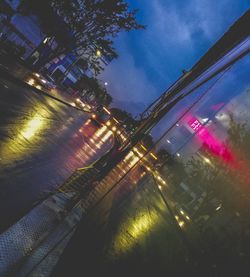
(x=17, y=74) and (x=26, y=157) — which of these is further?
(x=17, y=74)

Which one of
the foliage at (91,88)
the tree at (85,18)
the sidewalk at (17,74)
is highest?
the tree at (85,18)

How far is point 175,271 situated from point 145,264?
1.39m

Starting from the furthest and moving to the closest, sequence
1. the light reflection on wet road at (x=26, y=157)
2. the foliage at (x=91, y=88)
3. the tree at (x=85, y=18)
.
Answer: the foliage at (x=91, y=88) → the tree at (x=85, y=18) → the light reflection on wet road at (x=26, y=157)

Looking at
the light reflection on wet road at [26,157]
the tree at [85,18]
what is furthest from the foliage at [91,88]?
the light reflection on wet road at [26,157]

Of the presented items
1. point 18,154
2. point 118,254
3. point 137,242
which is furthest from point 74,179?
point 137,242

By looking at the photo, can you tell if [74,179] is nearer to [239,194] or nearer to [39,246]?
[39,246]

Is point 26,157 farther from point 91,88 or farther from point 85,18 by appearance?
point 91,88

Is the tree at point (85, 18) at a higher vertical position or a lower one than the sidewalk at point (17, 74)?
higher

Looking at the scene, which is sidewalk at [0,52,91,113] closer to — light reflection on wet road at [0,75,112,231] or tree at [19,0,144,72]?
light reflection on wet road at [0,75,112,231]

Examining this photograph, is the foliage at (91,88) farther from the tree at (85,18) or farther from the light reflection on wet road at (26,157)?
the light reflection on wet road at (26,157)

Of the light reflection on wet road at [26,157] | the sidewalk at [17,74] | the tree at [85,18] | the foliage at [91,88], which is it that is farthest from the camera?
the foliage at [91,88]

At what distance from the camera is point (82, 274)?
4324 mm

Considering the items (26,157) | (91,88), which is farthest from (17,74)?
(91,88)

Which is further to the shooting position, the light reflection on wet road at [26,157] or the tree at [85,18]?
the tree at [85,18]
